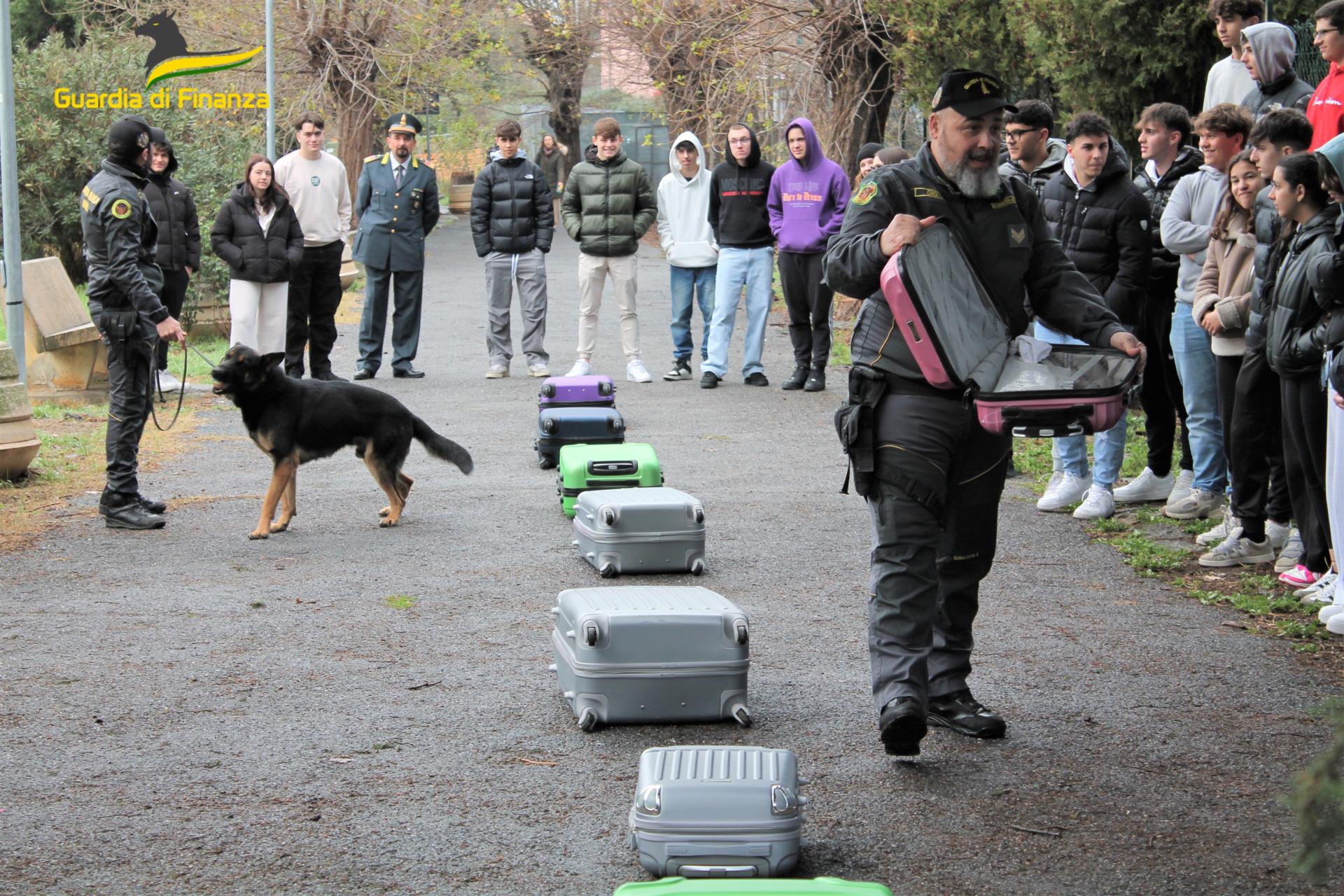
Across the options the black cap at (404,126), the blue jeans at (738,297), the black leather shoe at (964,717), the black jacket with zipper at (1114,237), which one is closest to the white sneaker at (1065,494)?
the black jacket with zipper at (1114,237)

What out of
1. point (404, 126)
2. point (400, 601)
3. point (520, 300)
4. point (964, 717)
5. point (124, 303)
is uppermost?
point (404, 126)

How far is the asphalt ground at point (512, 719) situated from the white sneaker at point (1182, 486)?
77 cm

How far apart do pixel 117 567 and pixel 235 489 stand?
212 cm

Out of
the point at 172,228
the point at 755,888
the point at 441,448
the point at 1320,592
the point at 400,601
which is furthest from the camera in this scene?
the point at 172,228

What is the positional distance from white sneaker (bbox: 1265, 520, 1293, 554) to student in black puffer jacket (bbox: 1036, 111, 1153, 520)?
1.13 m

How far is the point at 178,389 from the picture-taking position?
14.3 m

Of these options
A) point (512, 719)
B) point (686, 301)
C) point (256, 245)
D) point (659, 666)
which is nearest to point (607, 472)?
point (512, 719)

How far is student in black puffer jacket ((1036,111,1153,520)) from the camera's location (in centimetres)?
847

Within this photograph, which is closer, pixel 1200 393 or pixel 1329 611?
pixel 1329 611

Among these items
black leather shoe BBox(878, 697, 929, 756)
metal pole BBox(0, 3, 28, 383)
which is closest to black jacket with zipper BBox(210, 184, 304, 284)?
metal pole BBox(0, 3, 28, 383)

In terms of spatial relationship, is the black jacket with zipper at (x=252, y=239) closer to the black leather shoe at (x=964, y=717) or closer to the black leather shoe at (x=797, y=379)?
the black leather shoe at (x=797, y=379)

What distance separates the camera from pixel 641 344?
57.8 ft

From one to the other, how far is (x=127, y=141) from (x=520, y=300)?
6548mm

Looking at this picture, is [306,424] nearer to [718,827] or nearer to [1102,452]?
[1102,452]
